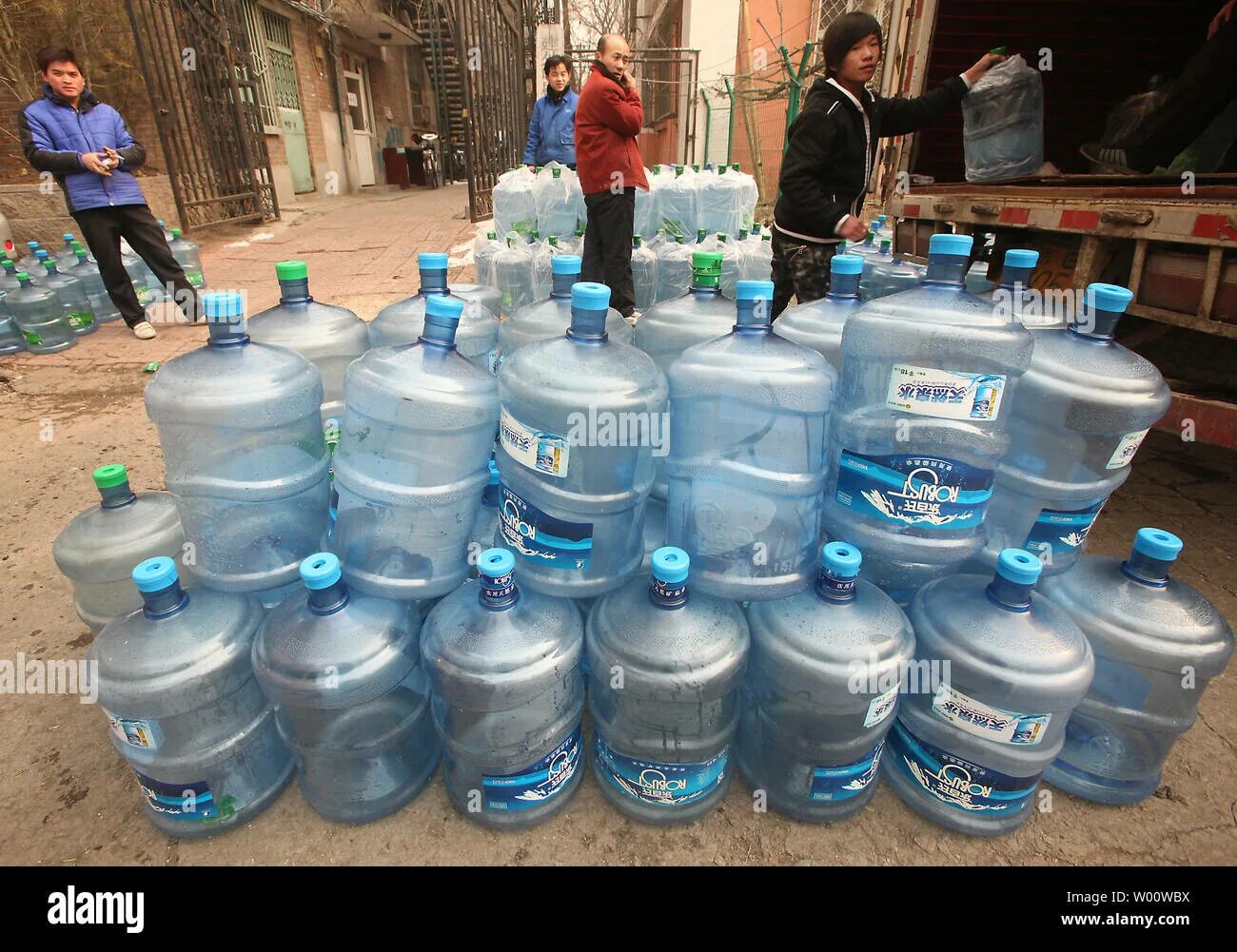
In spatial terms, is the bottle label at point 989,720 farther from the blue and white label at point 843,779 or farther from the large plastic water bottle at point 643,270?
the large plastic water bottle at point 643,270

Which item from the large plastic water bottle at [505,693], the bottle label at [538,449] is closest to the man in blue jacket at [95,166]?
the bottle label at [538,449]

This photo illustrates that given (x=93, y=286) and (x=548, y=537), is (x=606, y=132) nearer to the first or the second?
(x=548, y=537)

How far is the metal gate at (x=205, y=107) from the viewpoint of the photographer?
890 centimetres

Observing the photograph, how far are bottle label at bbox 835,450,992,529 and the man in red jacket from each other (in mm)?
3556

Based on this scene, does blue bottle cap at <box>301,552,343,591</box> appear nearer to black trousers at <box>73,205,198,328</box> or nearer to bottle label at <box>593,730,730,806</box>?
bottle label at <box>593,730,730,806</box>

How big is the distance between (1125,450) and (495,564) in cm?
191

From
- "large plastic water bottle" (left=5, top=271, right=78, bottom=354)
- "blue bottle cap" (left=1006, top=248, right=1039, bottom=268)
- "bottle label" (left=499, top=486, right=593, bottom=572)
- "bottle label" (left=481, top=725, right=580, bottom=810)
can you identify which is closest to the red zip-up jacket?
"blue bottle cap" (left=1006, top=248, right=1039, bottom=268)

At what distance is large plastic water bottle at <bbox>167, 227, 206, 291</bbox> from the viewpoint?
7.09 meters

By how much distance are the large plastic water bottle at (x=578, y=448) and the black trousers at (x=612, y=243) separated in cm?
348

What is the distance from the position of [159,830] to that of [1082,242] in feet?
14.2

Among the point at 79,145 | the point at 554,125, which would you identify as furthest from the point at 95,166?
the point at 554,125

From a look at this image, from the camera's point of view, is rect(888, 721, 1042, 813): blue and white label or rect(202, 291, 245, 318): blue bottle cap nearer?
rect(888, 721, 1042, 813): blue and white label

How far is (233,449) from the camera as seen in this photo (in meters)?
1.96

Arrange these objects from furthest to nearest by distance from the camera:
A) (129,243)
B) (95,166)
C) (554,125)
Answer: (554,125), (129,243), (95,166)
